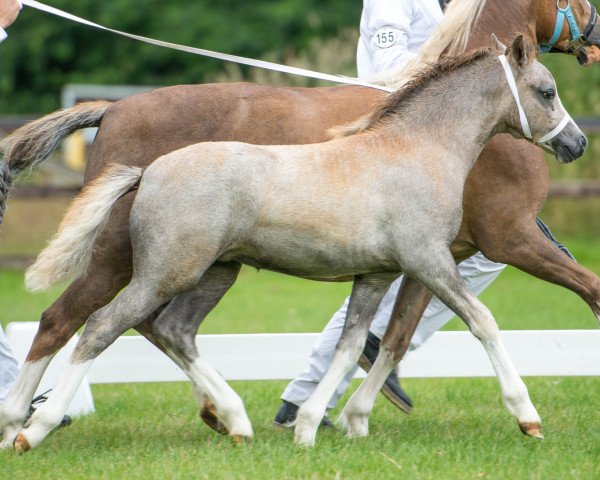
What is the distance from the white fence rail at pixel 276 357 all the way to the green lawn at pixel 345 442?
196 mm

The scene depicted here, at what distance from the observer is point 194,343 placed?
15.4 feet

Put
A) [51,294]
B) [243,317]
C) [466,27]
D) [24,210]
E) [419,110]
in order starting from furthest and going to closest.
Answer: [24,210]
[51,294]
[243,317]
[466,27]
[419,110]

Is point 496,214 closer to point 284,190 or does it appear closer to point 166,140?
point 284,190

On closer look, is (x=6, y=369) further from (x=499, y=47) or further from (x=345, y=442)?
(x=499, y=47)

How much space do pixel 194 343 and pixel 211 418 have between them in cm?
40

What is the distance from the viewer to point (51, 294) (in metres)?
10.8

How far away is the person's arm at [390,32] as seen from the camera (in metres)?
4.99

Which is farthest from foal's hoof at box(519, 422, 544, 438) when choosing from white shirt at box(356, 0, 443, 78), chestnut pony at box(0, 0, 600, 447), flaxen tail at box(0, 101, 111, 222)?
flaxen tail at box(0, 101, 111, 222)

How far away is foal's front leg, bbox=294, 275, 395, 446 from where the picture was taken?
449 cm

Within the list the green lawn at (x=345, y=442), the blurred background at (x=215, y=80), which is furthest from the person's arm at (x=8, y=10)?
the blurred background at (x=215, y=80)

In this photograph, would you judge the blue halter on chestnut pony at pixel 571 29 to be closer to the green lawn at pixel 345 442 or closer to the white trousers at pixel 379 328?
the white trousers at pixel 379 328

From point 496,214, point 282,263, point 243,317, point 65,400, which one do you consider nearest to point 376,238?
point 282,263

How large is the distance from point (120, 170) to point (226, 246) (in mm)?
589

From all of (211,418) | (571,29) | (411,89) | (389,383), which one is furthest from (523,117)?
(211,418)
